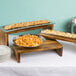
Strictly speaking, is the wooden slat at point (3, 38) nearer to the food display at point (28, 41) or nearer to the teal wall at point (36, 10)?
the food display at point (28, 41)

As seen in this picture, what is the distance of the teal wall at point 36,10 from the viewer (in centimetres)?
112

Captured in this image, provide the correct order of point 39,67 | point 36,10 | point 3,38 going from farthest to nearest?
point 36,10 < point 3,38 < point 39,67

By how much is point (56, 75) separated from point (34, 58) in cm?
15

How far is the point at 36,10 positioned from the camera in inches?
45.5

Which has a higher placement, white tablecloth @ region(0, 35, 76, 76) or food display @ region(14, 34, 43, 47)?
food display @ region(14, 34, 43, 47)

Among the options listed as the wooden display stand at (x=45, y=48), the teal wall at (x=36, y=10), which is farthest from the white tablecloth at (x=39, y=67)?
the teal wall at (x=36, y=10)

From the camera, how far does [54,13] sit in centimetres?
118

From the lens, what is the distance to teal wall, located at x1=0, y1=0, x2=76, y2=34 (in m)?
1.12

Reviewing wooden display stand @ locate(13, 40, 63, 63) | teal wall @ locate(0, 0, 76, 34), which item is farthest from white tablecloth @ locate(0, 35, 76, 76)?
teal wall @ locate(0, 0, 76, 34)

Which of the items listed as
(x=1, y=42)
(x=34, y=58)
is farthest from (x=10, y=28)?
(x=34, y=58)

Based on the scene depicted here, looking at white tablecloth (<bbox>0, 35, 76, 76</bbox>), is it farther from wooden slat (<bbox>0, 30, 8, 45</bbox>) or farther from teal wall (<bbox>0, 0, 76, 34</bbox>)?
teal wall (<bbox>0, 0, 76, 34</bbox>)

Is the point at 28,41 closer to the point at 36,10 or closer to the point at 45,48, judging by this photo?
the point at 45,48

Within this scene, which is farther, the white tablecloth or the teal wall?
the teal wall

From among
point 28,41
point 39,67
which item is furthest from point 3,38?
point 39,67
